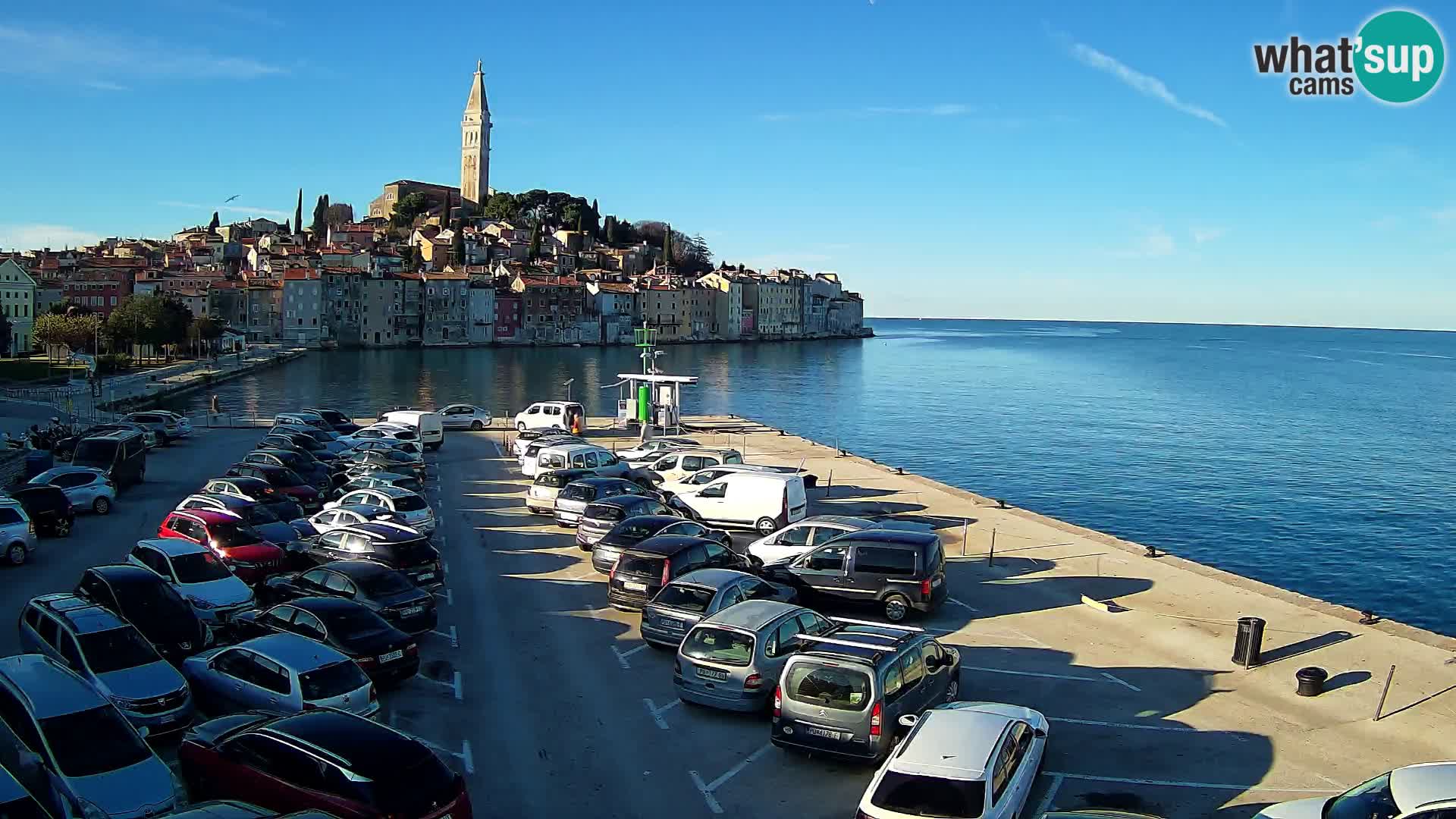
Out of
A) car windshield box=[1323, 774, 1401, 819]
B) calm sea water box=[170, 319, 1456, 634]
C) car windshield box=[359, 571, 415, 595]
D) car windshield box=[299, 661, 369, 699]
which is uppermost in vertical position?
car windshield box=[1323, 774, 1401, 819]

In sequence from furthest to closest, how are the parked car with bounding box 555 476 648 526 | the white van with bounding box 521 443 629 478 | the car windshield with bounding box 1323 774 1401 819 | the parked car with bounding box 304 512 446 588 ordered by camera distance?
the white van with bounding box 521 443 629 478
the parked car with bounding box 555 476 648 526
the parked car with bounding box 304 512 446 588
the car windshield with bounding box 1323 774 1401 819

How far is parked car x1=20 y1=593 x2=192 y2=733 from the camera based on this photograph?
10.3 metres

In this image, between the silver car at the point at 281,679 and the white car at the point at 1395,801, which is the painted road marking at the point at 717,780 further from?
the white car at the point at 1395,801

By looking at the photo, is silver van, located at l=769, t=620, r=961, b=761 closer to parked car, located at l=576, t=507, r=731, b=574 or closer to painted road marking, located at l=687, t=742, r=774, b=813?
painted road marking, located at l=687, t=742, r=774, b=813

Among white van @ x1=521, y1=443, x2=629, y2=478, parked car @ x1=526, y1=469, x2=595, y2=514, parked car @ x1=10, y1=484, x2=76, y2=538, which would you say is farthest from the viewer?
white van @ x1=521, y1=443, x2=629, y2=478

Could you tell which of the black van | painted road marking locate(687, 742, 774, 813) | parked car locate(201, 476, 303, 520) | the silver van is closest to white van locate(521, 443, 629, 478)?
parked car locate(201, 476, 303, 520)

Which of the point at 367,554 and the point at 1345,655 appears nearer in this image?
the point at 1345,655

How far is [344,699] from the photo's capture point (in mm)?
10359

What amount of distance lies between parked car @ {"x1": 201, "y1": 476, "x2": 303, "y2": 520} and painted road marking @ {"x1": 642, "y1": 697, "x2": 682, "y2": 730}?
38.4ft

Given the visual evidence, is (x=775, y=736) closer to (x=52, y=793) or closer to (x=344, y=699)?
(x=344, y=699)

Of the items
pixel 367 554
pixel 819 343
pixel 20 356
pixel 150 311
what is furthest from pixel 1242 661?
pixel 819 343

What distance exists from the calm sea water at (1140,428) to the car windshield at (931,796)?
→ 22.1m

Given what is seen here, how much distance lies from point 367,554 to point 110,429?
19742 mm

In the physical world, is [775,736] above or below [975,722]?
below
